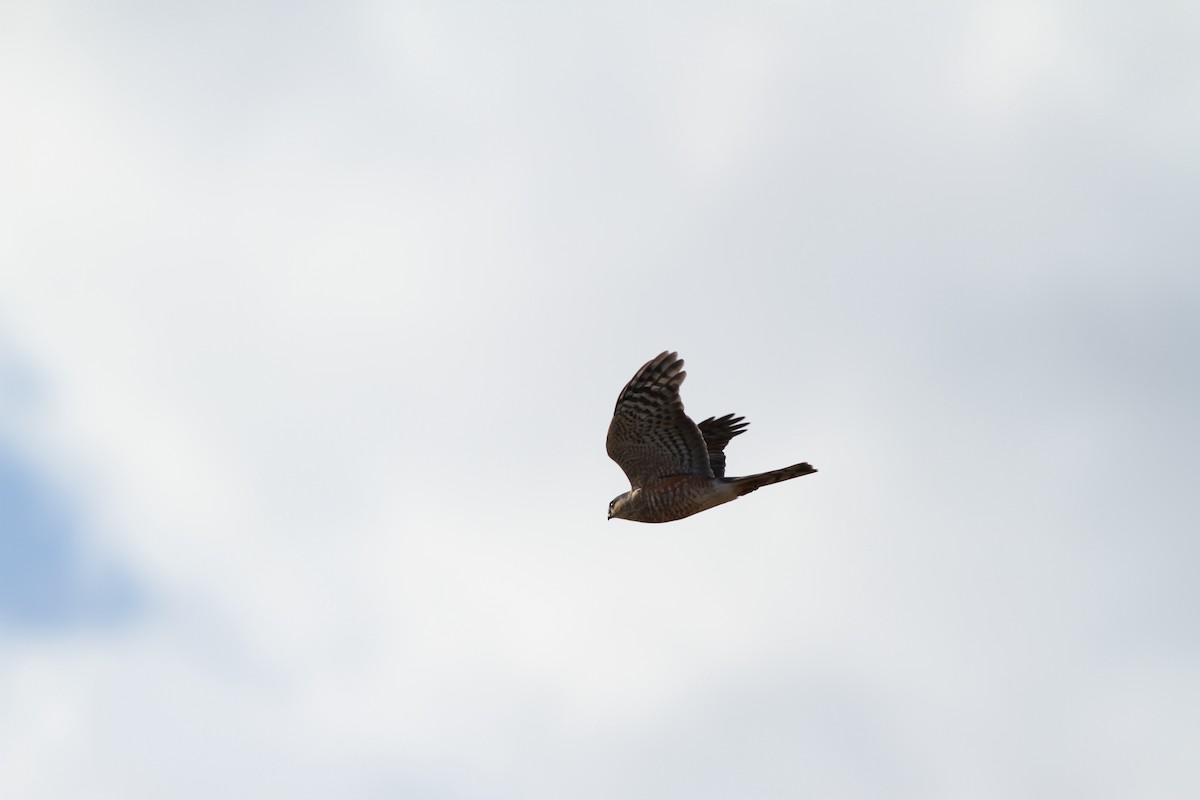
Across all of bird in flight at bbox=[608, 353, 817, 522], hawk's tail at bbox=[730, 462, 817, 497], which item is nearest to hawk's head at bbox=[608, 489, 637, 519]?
bird in flight at bbox=[608, 353, 817, 522]

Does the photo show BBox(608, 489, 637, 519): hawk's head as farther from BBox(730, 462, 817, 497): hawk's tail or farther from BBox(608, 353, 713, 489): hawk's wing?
BBox(730, 462, 817, 497): hawk's tail

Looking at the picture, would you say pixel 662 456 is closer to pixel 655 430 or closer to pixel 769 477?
pixel 655 430

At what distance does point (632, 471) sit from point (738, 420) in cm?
280

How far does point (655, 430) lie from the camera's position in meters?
21.3

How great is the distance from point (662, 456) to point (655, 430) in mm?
566

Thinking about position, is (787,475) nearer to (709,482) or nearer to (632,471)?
(709,482)

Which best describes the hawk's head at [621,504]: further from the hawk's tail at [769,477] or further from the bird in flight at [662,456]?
the hawk's tail at [769,477]

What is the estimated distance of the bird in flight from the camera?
20.7m

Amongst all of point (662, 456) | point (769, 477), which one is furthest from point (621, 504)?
point (769, 477)

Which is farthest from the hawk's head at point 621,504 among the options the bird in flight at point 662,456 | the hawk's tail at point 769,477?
the hawk's tail at point 769,477

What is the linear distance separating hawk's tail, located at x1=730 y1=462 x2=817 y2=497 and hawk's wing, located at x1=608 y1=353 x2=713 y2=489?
66 centimetres

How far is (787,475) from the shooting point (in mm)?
20109

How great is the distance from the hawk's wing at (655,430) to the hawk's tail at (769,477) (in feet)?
2.17

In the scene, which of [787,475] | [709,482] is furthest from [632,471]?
[787,475]
